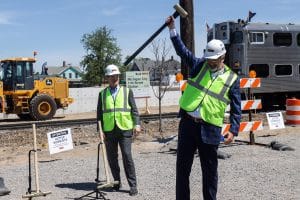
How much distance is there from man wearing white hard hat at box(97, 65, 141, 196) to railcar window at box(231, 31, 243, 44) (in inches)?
601

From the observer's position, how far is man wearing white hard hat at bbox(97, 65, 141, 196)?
7.46 m

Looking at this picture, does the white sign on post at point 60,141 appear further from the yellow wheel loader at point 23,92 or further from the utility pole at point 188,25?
the yellow wheel loader at point 23,92

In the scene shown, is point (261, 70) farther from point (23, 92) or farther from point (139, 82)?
point (23, 92)

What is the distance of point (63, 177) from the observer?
28.8ft

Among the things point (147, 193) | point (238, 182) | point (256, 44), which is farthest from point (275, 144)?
point (256, 44)

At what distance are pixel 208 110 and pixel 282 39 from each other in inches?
744

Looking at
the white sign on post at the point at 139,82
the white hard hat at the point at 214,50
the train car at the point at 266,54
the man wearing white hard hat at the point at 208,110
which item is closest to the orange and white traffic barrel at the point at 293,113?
the train car at the point at 266,54

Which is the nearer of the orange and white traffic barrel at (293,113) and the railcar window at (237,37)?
the orange and white traffic barrel at (293,113)

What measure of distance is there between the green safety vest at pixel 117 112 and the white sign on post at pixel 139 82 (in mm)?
13767

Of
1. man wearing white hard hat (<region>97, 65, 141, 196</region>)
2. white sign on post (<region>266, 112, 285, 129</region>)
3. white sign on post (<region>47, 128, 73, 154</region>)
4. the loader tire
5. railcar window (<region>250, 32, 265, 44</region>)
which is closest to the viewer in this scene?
man wearing white hard hat (<region>97, 65, 141, 196</region>)

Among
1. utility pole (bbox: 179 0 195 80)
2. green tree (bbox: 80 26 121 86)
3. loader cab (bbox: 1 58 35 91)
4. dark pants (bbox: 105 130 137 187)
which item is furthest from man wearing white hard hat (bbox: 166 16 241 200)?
green tree (bbox: 80 26 121 86)

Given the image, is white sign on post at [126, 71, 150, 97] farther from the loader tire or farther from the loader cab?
the loader cab

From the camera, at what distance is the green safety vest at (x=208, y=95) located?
5.51 meters

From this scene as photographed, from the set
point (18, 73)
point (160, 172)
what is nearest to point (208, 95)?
point (160, 172)
